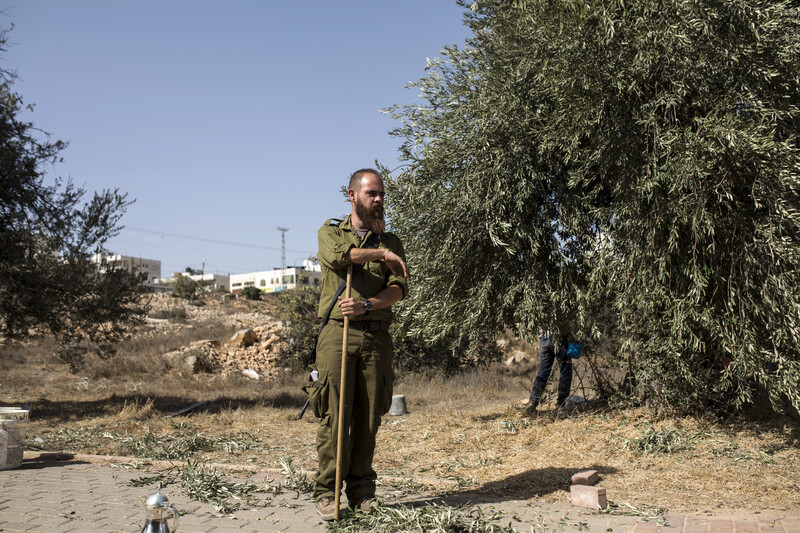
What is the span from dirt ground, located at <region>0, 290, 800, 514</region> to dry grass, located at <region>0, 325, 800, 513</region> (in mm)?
18

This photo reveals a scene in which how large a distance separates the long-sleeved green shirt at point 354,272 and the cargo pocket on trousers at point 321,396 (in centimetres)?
43

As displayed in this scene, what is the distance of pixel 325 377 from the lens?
4.16 m

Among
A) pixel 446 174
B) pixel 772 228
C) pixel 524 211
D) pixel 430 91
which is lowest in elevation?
pixel 772 228

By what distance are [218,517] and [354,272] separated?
1.87 meters

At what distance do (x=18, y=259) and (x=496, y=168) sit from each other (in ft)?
25.2

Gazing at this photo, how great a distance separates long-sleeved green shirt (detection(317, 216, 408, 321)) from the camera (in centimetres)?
422

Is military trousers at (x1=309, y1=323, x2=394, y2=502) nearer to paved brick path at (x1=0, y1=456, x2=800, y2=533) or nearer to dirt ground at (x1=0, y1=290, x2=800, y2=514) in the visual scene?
paved brick path at (x1=0, y1=456, x2=800, y2=533)

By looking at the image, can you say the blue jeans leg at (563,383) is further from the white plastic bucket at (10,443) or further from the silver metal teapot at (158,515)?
the silver metal teapot at (158,515)

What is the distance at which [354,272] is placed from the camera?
14.2 feet

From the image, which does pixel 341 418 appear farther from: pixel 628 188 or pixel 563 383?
pixel 563 383

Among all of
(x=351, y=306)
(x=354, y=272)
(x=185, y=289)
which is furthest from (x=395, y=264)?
(x=185, y=289)

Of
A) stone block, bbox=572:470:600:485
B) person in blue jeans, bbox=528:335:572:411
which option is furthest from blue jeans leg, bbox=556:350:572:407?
stone block, bbox=572:470:600:485

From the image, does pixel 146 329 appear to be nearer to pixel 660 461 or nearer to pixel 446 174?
pixel 446 174

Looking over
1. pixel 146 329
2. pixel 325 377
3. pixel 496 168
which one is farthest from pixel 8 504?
pixel 146 329
